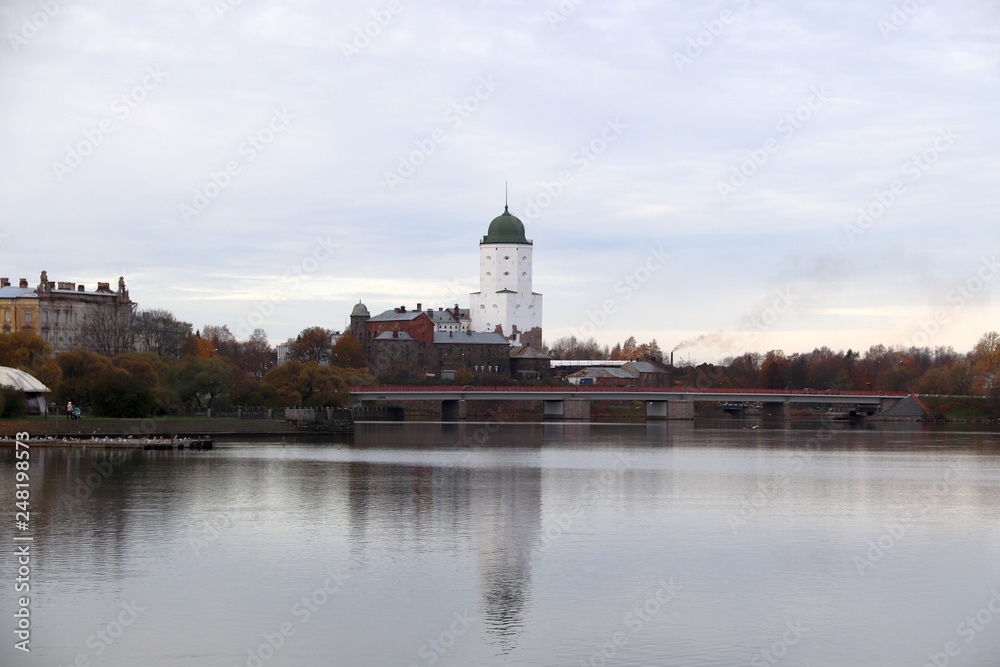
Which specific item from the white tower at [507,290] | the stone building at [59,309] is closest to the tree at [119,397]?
the stone building at [59,309]

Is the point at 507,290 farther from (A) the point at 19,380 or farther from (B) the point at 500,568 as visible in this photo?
(B) the point at 500,568

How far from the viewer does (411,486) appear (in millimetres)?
38844

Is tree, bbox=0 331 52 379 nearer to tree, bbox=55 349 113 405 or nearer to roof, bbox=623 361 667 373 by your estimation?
tree, bbox=55 349 113 405

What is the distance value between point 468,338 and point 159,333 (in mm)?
55257

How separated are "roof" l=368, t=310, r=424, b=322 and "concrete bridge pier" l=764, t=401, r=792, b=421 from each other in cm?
4408

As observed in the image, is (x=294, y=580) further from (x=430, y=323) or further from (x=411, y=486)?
(x=430, y=323)

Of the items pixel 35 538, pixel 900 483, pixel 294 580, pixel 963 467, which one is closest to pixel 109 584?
pixel 294 580

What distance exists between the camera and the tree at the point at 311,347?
453 ft

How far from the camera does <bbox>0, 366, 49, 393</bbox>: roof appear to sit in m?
62.1

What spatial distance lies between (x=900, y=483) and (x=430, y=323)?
115 m

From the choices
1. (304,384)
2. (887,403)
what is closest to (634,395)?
(887,403)

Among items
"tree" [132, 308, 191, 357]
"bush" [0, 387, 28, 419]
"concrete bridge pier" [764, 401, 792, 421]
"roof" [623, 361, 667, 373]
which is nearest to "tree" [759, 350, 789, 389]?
"concrete bridge pier" [764, 401, 792, 421]

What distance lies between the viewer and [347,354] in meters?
138

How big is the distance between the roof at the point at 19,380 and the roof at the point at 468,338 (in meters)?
93.2
